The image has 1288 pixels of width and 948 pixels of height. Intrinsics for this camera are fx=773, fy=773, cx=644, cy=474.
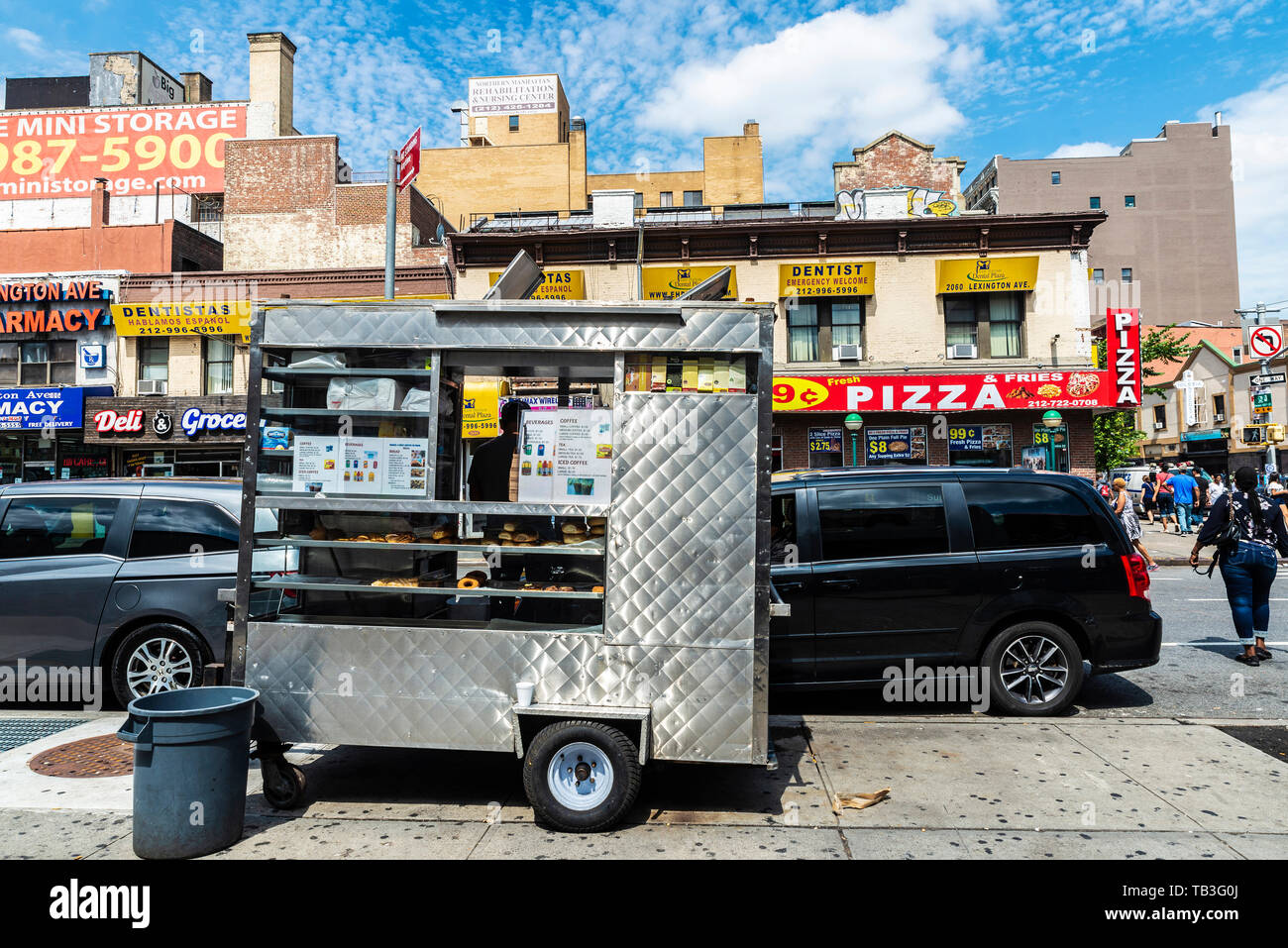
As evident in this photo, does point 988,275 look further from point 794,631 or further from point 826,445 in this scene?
point 794,631

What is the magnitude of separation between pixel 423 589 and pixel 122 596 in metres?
3.56

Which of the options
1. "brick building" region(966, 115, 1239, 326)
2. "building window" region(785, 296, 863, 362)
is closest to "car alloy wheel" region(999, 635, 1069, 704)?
"building window" region(785, 296, 863, 362)

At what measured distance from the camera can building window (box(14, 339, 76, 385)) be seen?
78.3ft

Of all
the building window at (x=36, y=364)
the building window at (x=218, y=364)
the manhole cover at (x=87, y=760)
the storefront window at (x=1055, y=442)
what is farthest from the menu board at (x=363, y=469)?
the building window at (x=36, y=364)

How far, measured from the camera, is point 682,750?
14.3 ft

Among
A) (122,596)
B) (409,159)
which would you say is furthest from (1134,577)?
(409,159)

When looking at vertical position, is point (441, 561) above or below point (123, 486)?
below

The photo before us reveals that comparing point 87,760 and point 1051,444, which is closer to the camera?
point 87,760

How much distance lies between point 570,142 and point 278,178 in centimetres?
1811

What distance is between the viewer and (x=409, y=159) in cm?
1445

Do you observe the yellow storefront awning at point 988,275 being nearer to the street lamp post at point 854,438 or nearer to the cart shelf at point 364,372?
the street lamp post at point 854,438
